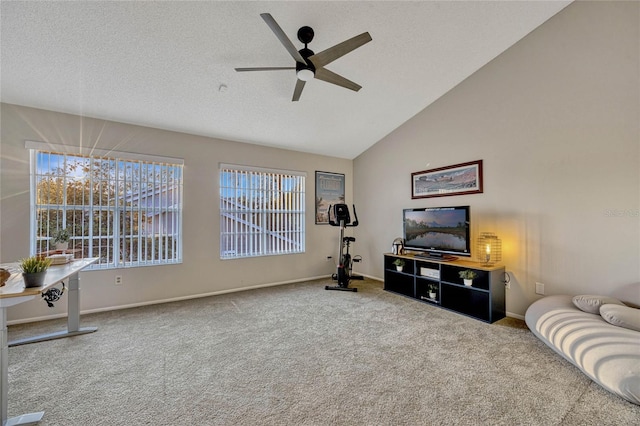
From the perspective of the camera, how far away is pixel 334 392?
183 cm

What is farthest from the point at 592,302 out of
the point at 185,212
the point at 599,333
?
the point at 185,212

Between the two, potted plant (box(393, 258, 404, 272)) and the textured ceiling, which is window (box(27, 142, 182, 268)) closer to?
the textured ceiling

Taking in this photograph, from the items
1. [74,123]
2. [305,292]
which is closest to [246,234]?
[305,292]

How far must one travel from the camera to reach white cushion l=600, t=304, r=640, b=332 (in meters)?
2.00

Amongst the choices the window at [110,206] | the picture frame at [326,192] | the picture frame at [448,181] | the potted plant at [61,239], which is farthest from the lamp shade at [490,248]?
the potted plant at [61,239]

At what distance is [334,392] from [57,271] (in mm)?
2479

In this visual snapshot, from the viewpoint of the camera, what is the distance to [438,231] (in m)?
3.80

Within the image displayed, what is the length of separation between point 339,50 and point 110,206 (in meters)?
3.55

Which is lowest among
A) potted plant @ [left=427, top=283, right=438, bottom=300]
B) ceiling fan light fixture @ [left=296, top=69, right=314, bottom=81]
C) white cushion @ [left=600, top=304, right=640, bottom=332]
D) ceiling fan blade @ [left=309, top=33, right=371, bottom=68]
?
potted plant @ [left=427, top=283, right=438, bottom=300]

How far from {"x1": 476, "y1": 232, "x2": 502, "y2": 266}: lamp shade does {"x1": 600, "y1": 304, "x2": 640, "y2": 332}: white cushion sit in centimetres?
117

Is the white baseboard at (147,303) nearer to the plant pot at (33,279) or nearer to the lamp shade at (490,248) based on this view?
the plant pot at (33,279)

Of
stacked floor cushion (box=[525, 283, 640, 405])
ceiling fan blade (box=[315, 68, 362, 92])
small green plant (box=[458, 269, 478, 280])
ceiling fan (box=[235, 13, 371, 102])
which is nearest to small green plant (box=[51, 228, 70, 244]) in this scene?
ceiling fan (box=[235, 13, 371, 102])

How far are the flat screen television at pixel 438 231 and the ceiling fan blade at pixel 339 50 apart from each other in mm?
2487

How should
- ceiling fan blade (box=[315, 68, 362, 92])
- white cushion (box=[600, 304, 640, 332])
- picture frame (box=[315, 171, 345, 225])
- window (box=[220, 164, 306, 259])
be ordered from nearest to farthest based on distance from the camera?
white cushion (box=[600, 304, 640, 332]) → ceiling fan blade (box=[315, 68, 362, 92]) → window (box=[220, 164, 306, 259]) → picture frame (box=[315, 171, 345, 225])
